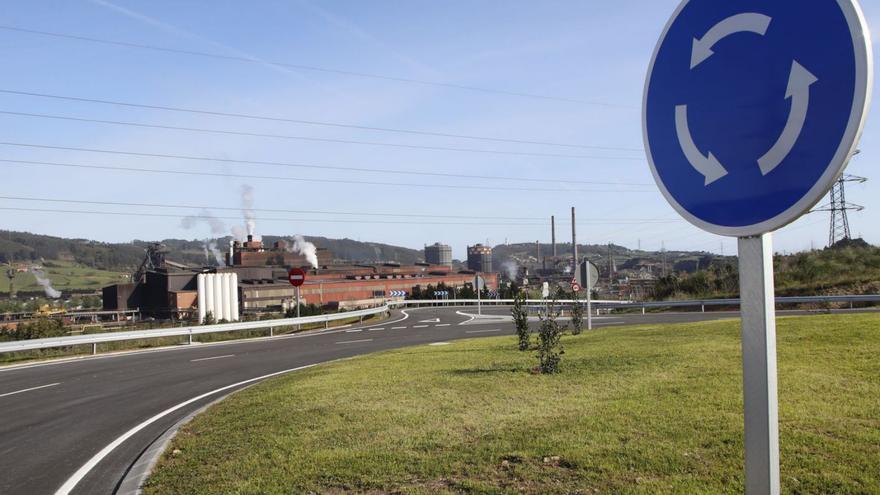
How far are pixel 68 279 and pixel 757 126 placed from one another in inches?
7548

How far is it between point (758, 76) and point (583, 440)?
4781 millimetres

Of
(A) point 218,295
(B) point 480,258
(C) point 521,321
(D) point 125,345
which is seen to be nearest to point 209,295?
(A) point 218,295

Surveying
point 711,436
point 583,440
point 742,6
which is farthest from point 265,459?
point 742,6

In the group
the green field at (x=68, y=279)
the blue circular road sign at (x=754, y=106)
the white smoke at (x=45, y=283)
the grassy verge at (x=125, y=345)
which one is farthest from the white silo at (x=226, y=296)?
the green field at (x=68, y=279)

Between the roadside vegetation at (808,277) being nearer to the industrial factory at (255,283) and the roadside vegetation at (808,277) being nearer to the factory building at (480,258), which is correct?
the industrial factory at (255,283)

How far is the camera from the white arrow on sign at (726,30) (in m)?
1.86

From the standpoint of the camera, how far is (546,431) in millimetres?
6504

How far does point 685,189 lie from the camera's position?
2.10 m

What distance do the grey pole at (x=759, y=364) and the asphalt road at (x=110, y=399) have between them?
257 inches

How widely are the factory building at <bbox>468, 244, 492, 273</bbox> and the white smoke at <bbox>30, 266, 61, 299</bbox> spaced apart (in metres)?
99.7

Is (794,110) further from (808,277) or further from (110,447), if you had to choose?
(808,277)

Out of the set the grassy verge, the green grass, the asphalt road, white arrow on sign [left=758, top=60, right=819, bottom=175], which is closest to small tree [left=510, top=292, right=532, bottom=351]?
the green grass

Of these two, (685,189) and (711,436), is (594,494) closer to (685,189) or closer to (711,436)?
(711,436)

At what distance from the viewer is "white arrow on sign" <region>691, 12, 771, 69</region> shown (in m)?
1.86
